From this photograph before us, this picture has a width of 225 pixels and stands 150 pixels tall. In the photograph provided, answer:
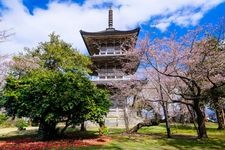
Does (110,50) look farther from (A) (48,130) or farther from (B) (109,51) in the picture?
(A) (48,130)

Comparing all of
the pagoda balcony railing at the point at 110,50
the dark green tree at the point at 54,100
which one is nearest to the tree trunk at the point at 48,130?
the dark green tree at the point at 54,100

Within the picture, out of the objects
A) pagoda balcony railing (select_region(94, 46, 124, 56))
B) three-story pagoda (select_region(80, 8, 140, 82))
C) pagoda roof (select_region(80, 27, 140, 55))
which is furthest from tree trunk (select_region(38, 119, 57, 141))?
pagoda balcony railing (select_region(94, 46, 124, 56))

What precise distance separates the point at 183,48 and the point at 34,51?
17648mm

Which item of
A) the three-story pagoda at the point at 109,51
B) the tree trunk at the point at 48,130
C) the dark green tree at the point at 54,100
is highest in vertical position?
the three-story pagoda at the point at 109,51

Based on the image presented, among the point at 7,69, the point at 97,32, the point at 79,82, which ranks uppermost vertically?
the point at 97,32

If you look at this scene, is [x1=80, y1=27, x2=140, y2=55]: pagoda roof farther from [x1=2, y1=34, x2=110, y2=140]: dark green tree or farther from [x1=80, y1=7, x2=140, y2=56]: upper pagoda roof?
[x1=2, y1=34, x2=110, y2=140]: dark green tree

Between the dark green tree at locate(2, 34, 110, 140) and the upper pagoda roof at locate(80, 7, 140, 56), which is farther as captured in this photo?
the upper pagoda roof at locate(80, 7, 140, 56)

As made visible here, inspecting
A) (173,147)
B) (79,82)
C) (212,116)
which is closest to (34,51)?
(79,82)

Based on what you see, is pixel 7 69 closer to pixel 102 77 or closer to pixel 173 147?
pixel 102 77

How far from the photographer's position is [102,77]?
1394 inches

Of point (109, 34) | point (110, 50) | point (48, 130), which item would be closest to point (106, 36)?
point (109, 34)

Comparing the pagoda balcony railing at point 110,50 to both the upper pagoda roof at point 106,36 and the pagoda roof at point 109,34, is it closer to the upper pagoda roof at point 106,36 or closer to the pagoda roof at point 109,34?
the upper pagoda roof at point 106,36

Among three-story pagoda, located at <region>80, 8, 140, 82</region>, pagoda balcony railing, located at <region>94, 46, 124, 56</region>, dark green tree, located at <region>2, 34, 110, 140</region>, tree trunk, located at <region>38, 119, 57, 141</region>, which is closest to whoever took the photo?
dark green tree, located at <region>2, 34, 110, 140</region>

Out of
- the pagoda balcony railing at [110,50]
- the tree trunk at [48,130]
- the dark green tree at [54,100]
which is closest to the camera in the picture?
the dark green tree at [54,100]
